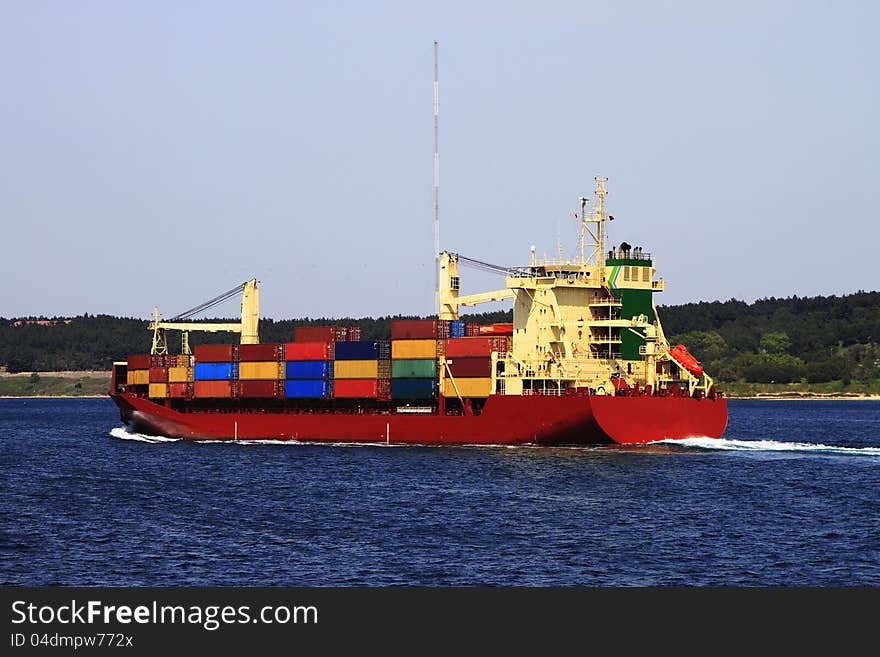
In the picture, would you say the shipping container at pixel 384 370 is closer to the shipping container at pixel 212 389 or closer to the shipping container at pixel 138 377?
the shipping container at pixel 212 389

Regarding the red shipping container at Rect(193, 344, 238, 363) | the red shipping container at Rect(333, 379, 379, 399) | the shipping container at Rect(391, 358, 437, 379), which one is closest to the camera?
the shipping container at Rect(391, 358, 437, 379)

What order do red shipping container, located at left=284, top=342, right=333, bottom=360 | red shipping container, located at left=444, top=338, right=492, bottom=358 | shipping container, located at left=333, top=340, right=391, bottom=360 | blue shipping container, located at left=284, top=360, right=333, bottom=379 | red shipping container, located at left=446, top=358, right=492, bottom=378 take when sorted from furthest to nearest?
red shipping container, located at left=284, top=342, right=333, bottom=360, blue shipping container, located at left=284, top=360, right=333, bottom=379, shipping container, located at left=333, top=340, right=391, bottom=360, red shipping container, located at left=444, top=338, right=492, bottom=358, red shipping container, located at left=446, top=358, right=492, bottom=378

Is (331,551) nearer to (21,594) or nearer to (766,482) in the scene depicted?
(21,594)

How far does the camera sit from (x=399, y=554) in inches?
1695

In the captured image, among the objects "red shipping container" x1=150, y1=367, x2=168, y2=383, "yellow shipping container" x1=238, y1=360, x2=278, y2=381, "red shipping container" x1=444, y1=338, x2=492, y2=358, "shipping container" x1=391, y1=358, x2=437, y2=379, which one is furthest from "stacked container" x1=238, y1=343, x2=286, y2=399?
"red shipping container" x1=444, y1=338, x2=492, y2=358

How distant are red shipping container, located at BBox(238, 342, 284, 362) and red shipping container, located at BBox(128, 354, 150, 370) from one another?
31.6 feet

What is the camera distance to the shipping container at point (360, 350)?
84.1 m

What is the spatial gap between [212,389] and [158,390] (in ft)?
19.3

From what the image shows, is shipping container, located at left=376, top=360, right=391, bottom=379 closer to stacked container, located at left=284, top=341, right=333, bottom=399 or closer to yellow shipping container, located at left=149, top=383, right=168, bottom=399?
stacked container, located at left=284, top=341, right=333, bottom=399

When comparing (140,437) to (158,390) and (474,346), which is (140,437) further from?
(474,346)

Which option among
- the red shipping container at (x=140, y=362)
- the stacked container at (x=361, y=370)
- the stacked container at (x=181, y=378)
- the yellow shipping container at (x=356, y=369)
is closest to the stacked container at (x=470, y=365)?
the stacked container at (x=361, y=370)

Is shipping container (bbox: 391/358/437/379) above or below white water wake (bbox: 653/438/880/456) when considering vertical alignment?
above

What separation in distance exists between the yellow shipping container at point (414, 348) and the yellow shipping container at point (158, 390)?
20667 millimetres

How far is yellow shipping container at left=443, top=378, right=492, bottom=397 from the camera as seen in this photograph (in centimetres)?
7819
